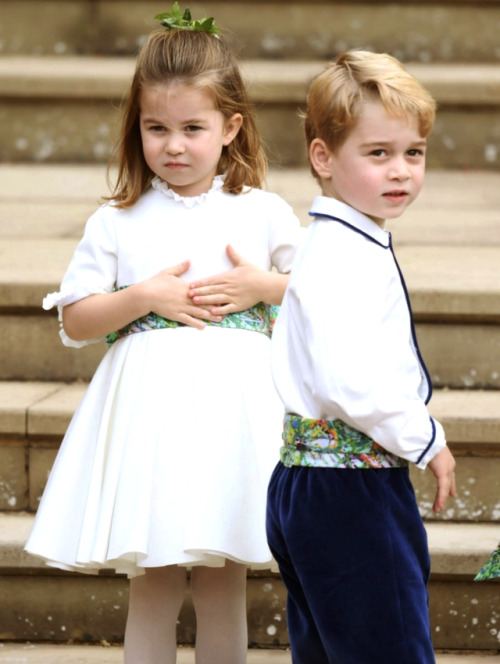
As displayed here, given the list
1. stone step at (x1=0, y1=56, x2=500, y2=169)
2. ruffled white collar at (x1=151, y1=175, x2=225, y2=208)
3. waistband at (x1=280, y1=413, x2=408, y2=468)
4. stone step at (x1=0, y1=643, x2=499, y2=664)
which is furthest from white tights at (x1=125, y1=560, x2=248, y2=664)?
stone step at (x1=0, y1=56, x2=500, y2=169)

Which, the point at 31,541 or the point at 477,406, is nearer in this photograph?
the point at 31,541

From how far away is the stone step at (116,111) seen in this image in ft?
12.4

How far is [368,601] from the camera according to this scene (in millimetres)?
1573

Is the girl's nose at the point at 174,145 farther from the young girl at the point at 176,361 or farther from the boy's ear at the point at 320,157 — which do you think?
the boy's ear at the point at 320,157

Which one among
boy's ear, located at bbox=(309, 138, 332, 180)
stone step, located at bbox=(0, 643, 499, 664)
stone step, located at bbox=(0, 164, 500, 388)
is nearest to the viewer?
boy's ear, located at bbox=(309, 138, 332, 180)

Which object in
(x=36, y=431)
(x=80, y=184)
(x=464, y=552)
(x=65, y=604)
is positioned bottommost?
(x=65, y=604)

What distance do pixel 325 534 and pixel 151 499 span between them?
1.25 ft

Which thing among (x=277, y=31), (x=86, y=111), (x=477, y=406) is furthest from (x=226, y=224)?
(x=277, y=31)

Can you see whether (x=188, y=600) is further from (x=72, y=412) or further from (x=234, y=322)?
(x=234, y=322)

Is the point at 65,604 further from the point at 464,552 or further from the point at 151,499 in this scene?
the point at 464,552

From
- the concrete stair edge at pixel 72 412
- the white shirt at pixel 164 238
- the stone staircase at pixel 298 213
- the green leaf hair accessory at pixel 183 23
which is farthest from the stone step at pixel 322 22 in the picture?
the white shirt at pixel 164 238

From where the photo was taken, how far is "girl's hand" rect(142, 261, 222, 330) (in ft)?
6.24

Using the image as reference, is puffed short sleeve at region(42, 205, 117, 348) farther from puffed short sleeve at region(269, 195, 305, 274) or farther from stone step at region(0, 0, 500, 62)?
stone step at region(0, 0, 500, 62)

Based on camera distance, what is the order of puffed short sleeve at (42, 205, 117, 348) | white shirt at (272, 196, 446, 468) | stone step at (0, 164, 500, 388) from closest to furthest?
white shirt at (272, 196, 446, 468), puffed short sleeve at (42, 205, 117, 348), stone step at (0, 164, 500, 388)
